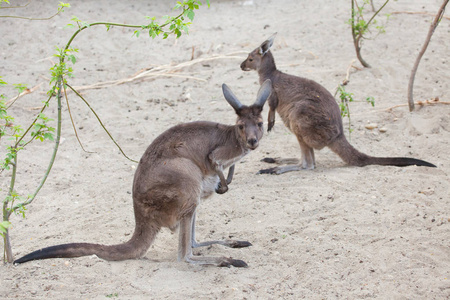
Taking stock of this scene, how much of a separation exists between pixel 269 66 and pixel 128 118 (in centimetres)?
201

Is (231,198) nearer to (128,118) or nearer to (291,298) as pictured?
(291,298)

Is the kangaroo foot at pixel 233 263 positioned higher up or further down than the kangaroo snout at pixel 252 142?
further down

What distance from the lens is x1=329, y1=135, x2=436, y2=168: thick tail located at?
18.4 ft

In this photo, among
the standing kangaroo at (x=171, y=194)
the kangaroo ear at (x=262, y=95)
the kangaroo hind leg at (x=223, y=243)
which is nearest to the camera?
the standing kangaroo at (x=171, y=194)

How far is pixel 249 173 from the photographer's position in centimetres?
620

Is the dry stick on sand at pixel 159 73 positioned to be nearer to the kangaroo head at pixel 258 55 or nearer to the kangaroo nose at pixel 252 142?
the kangaroo head at pixel 258 55

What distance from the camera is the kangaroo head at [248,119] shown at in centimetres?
468

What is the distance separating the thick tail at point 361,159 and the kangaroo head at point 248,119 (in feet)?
4.91

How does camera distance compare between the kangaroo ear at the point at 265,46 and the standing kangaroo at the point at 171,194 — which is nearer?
the standing kangaroo at the point at 171,194

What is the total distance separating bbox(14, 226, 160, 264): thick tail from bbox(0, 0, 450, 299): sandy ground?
0.07m

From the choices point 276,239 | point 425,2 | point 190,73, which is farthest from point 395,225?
point 425,2

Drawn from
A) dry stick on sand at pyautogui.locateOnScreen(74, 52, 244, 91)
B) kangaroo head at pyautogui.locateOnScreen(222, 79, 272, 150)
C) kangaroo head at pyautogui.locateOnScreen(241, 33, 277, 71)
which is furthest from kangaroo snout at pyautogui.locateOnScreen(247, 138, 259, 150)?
dry stick on sand at pyautogui.locateOnScreen(74, 52, 244, 91)

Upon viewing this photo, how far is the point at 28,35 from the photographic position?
377 inches

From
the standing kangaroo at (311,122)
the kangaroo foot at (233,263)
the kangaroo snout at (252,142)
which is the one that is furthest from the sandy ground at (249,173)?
the kangaroo snout at (252,142)
